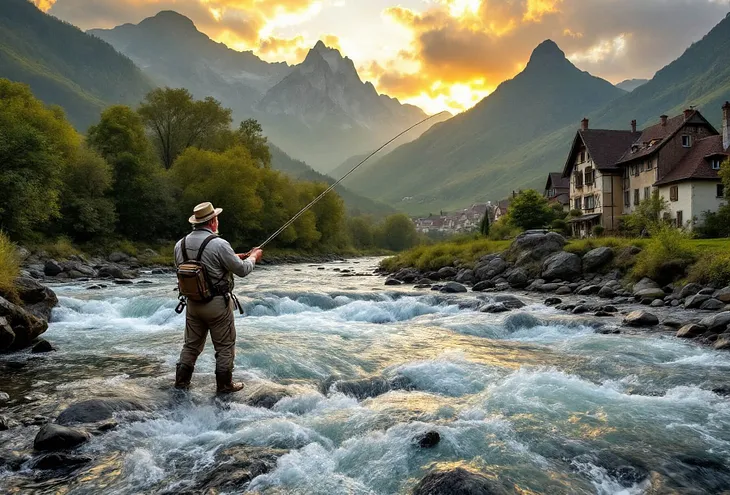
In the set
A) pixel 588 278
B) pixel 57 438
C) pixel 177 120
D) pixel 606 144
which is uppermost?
pixel 177 120

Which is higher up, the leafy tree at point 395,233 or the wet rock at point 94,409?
the leafy tree at point 395,233

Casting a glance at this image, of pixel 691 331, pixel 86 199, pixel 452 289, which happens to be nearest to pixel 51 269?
pixel 86 199

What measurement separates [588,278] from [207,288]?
2207 cm

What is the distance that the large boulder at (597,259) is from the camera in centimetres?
2522

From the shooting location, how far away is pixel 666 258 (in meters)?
21.1

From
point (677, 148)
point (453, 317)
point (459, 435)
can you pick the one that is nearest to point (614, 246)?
point (453, 317)

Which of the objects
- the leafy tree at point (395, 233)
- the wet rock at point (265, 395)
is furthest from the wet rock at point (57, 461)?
the leafy tree at point (395, 233)

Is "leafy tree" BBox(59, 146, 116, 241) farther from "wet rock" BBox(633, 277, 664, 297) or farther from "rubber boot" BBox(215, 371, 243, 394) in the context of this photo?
"wet rock" BBox(633, 277, 664, 297)

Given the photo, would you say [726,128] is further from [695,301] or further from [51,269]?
[51,269]

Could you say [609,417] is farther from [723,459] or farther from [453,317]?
[453,317]

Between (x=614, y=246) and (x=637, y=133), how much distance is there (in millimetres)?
34239

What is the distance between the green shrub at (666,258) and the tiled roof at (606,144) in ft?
105

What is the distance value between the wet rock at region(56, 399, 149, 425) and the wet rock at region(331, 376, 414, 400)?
3283 millimetres

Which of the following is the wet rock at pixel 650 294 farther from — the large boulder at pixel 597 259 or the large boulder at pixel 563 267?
the large boulder at pixel 563 267
